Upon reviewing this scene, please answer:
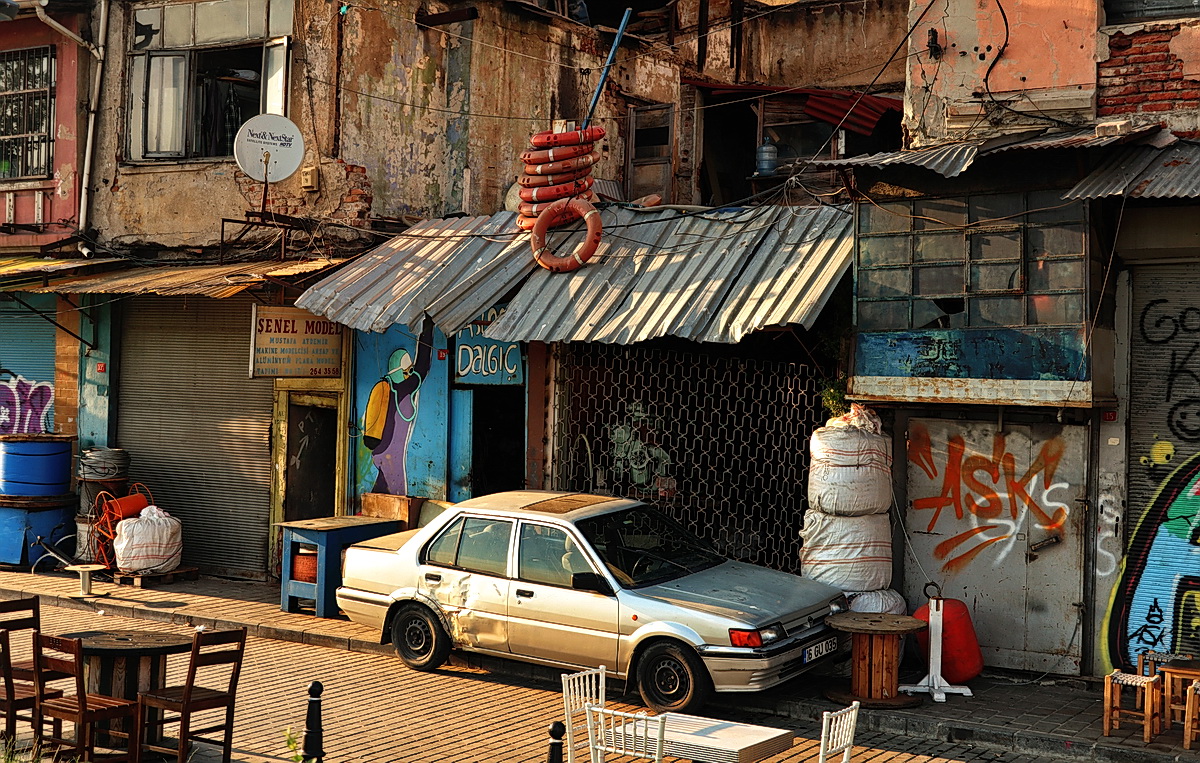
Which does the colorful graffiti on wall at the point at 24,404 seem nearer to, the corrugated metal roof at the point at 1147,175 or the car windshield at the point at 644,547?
the car windshield at the point at 644,547

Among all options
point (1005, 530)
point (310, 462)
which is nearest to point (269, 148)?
point (310, 462)

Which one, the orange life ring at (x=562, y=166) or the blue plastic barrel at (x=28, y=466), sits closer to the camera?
the orange life ring at (x=562, y=166)

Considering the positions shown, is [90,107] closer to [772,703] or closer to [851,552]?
[851,552]

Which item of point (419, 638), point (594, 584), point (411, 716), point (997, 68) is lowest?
point (411, 716)

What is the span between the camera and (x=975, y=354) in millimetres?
10156

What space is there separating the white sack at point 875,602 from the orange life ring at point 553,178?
5635 mm

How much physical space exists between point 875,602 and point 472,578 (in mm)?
3656

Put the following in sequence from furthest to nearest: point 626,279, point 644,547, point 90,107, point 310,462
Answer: point 90,107, point 310,462, point 626,279, point 644,547

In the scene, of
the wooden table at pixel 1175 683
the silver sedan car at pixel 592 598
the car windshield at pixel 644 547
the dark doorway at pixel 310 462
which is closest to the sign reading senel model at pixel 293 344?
the dark doorway at pixel 310 462

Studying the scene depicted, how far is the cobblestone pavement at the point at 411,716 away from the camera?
857cm

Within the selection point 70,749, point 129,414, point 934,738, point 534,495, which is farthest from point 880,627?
point 129,414

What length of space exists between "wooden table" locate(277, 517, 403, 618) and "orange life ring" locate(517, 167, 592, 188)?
166 inches

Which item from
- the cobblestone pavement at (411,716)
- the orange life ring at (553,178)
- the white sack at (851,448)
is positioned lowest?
the cobblestone pavement at (411,716)

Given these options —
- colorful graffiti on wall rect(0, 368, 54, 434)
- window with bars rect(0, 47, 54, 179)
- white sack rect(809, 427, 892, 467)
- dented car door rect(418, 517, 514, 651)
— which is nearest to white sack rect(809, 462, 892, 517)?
white sack rect(809, 427, 892, 467)
